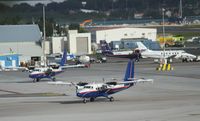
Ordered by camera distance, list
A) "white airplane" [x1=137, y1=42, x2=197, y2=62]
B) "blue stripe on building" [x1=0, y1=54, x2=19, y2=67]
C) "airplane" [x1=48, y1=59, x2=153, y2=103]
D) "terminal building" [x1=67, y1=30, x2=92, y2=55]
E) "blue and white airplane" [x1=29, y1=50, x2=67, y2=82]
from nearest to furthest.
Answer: "airplane" [x1=48, y1=59, x2=153, y2=103] → "blue and white airplane" [x1=29, y1=50, x2=67, y2=82] → "blue stripe on building" [x1=0, y1=54, x2=19, y2=67] → "white airplane" [x1=137, y1=42, x2=197, y2=62] → "terminal building" [x1=67, y1=30, x2=92, y2=55]

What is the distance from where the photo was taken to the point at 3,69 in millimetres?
108188

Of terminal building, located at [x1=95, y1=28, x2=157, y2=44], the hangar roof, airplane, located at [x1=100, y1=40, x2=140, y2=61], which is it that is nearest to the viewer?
airplane, located at [x1=100, y1=40, x2=140, y2=61]

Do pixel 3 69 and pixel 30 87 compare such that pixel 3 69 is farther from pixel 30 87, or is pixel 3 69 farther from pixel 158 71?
pixel 30 87

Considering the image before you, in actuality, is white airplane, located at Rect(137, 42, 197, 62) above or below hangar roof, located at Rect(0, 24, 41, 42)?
below

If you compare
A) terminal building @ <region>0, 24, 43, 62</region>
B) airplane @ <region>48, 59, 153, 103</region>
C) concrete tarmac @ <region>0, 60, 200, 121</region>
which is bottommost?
concrete tarmac @ <region>0, 60, 200, 121</region>

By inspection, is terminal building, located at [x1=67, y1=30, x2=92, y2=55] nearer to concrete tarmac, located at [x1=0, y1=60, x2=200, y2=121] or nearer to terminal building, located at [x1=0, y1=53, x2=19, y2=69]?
terminal building, located at [x1=0, y1=53, x2=19, y2=69]

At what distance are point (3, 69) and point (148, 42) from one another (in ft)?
156

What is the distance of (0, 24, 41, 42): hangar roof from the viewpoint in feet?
420

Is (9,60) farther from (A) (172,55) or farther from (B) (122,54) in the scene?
(A) (172,55)

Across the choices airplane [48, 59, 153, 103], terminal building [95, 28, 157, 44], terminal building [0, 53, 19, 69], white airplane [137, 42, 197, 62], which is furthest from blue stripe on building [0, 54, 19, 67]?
airplane [48, 59, 153, 103]

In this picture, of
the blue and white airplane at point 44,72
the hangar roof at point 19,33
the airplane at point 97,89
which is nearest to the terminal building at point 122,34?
the hangar roof at point 19,33

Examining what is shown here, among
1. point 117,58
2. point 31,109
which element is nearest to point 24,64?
point 117,58

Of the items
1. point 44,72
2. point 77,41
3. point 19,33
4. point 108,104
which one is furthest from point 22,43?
point 108,104

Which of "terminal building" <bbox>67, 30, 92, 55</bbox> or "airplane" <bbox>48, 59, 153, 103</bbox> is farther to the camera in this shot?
"terminal building" <bbox>67, 30, 92, 55</bbox>
